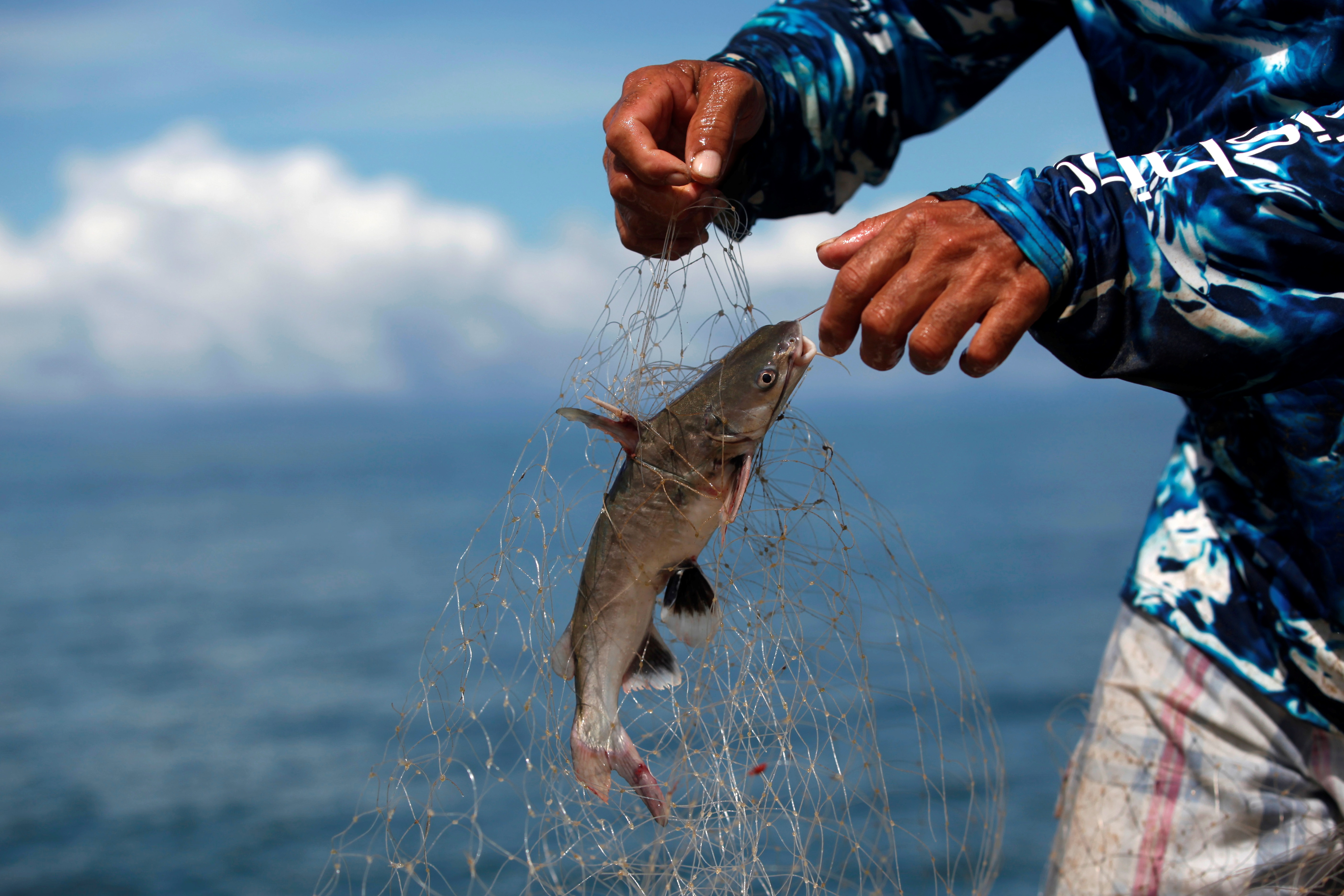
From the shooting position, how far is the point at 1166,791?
3.06m

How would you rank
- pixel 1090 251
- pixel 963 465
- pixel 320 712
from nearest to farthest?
pixel 1090 251 < pixel 320 712 < pixel 963 465

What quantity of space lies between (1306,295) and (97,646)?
106ft

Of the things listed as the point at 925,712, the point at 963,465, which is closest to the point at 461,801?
the point at 925,712

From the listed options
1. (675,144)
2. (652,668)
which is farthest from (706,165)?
(652,668)

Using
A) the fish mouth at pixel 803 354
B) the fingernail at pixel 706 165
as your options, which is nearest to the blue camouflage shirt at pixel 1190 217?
the fingernail at pixel 706 165

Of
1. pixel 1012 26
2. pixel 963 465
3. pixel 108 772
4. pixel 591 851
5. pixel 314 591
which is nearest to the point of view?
pixel 1012 26

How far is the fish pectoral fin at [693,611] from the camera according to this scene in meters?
2.62

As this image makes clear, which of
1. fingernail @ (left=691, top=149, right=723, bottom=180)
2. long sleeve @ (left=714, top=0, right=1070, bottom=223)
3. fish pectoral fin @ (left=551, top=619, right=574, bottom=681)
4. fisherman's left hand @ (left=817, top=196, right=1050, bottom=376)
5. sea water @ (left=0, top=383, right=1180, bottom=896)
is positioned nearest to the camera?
fisherman's left hand @ (left=817, top=196, right=1050, bottom=376)

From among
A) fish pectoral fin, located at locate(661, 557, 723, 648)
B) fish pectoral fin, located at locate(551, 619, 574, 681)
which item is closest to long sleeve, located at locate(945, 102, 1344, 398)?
fish pectoral fin, located at locate(661, 557, 723, 648)

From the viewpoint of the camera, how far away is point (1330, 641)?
2.65 m

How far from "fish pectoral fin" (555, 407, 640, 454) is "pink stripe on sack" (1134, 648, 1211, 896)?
197cm

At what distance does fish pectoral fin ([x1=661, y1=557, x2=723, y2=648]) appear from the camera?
2.62 meters

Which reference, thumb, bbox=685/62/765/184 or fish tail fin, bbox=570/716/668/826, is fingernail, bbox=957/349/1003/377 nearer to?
thumb, bbox=685/62/765/184

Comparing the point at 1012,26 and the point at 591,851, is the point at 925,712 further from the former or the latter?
the point at 1012,26
